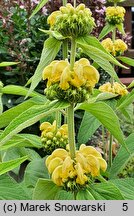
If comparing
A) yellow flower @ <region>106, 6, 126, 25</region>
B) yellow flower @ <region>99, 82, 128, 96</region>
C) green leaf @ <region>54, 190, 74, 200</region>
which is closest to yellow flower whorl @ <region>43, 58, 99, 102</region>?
green leaf @ <region>54, 190, 74, 200</region>

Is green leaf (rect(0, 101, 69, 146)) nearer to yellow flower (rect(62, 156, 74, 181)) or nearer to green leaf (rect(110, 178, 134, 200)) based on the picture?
yellow flower (rect(62, 156, 74, 181))

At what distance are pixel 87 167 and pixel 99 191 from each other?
5 cm

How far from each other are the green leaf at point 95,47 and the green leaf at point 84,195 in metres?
0.25

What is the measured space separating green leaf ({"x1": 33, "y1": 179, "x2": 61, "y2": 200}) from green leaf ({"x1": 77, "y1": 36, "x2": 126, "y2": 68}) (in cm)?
26

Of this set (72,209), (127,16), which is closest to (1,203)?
(72,209)

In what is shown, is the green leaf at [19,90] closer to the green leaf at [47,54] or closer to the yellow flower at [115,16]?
the green leaf at [47,54]

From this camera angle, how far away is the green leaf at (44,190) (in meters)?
0.92

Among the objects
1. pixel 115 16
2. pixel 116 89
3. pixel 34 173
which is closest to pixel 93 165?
pixel 34 173

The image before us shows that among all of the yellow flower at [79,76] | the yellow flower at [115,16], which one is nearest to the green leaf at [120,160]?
the yellow flower at [79,76]

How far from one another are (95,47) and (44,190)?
0.28 metres

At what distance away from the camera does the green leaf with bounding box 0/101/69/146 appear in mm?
792

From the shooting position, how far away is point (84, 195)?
0.92 meters

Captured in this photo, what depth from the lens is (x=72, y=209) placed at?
884mm

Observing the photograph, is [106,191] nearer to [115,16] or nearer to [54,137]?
[54,137]
